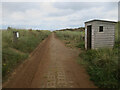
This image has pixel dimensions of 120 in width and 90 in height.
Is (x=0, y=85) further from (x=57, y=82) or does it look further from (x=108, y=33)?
(x=108, y=33)

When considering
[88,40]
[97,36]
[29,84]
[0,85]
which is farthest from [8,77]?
[88,40]

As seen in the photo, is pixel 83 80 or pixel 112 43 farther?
pixel 112 43

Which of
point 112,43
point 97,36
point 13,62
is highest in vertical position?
point 97,36

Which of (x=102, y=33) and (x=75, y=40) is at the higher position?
(x=102, y=33)

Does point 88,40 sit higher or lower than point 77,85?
higher

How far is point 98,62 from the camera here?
483cm

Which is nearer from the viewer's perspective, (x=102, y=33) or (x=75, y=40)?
(x=102, y=33)

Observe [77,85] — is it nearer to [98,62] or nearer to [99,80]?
[99,80]

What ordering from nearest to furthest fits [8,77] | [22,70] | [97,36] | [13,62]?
1. [8,77]
2. [22,70]
3. [13,62]
4. [97,36]

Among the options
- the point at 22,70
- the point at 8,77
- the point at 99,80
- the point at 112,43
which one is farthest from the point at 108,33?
the point at 8,77

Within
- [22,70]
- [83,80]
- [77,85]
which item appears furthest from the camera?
[22,70]

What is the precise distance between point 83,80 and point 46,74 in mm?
1510

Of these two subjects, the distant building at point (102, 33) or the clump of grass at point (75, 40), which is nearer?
the distant building at point (102, 33)

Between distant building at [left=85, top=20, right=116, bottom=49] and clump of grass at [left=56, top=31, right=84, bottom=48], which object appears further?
clump of grass at [left=56, top=31, right=84, bottom=48]
